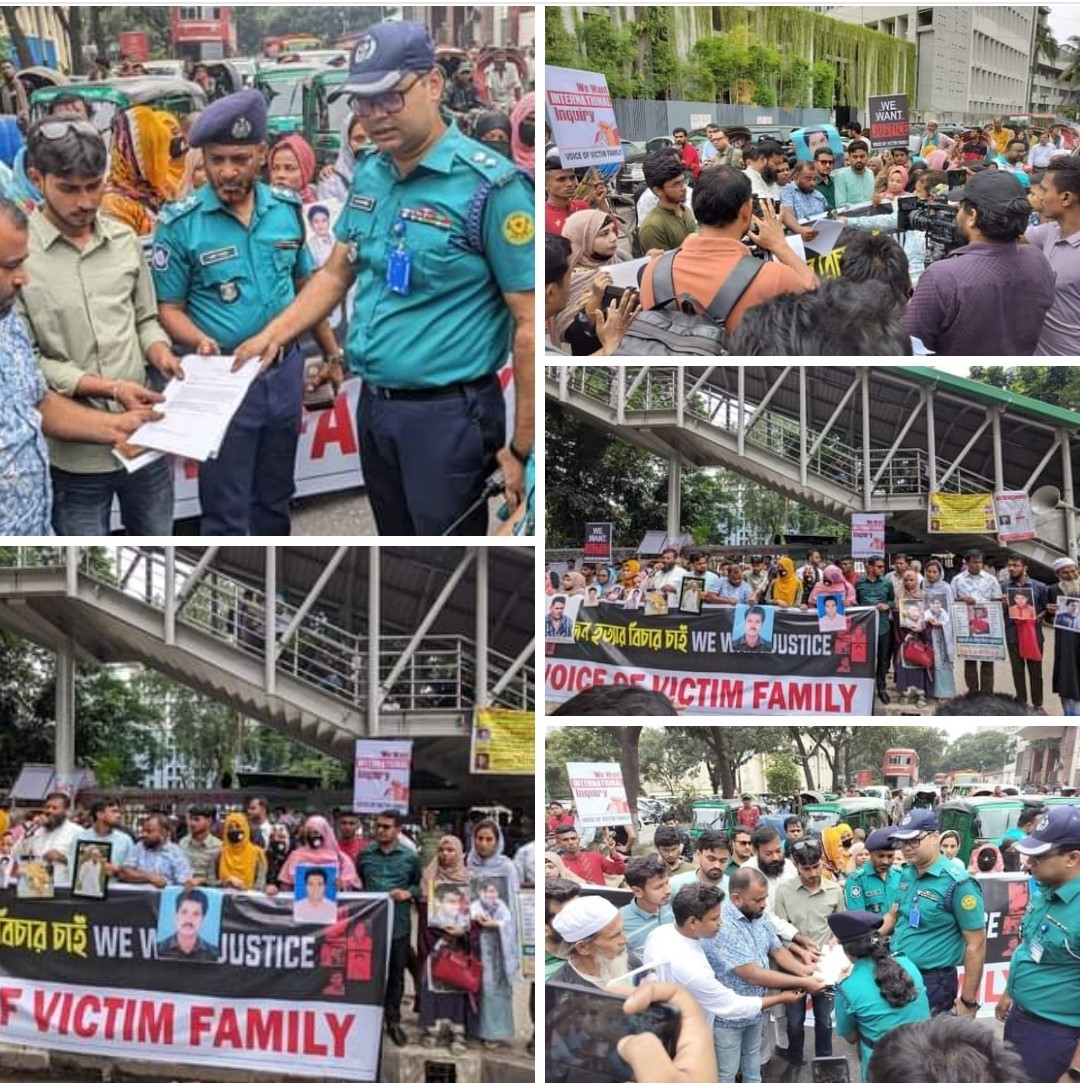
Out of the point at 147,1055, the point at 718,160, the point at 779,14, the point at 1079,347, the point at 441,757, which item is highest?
the point at 779,14

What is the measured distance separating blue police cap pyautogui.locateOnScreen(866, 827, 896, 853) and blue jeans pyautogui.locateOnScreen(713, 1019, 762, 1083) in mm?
501

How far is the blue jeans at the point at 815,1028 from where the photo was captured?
13.9 feet

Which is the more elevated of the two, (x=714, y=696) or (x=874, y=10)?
(x=874, y=10)

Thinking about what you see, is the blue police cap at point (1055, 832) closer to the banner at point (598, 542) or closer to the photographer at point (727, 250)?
the banner at point (598, 542)

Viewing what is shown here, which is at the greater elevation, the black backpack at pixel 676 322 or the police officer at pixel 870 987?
the black backpack at pixel 676 322

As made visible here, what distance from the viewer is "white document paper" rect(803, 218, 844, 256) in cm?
430

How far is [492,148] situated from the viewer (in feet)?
13.7

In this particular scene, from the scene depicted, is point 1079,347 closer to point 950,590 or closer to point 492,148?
point 950,590

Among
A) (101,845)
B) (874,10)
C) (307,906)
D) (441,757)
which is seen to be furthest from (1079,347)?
(101,845)

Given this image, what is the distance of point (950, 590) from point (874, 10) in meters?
1.42

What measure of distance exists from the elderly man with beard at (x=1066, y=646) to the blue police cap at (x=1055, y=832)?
10.4 inches

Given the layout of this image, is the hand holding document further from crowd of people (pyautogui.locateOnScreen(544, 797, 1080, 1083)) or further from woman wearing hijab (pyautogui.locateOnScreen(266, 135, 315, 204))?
crowd of people (pyautogui.locateOnScreen(544, 797, 1080, 1083))

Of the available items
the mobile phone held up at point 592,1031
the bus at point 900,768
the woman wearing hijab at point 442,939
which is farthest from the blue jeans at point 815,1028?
the woman wearing hijab at point 442,939

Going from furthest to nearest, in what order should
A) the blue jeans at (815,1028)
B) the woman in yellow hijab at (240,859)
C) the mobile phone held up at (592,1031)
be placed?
the woman in yellow hijab at (240,859), the blue jeans at (815,1028), the mobile phone held up at (592,1031)
